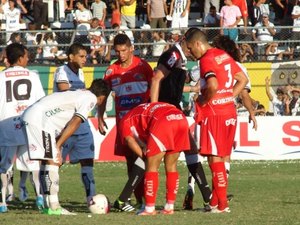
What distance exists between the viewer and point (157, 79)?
14.1 m

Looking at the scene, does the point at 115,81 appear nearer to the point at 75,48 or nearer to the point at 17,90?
the point at 75,48

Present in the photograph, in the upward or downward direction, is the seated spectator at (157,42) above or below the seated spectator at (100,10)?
below

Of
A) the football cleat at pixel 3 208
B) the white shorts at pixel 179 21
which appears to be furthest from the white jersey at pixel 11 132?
the white shorts at pixel 179 21

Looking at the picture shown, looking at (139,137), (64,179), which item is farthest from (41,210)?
(64,179)

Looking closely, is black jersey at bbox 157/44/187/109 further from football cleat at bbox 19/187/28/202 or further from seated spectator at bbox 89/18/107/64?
seated spectator at bbox 89/18/107/64

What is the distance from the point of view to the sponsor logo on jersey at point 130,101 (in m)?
14.9

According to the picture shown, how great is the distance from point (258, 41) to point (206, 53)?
46.3 ft

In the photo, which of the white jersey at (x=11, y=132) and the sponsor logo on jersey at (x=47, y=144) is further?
the white jersey at (x=11, y=132)

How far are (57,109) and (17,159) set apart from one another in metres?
2.53

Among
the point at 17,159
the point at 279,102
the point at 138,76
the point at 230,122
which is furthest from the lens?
the point at 279,102

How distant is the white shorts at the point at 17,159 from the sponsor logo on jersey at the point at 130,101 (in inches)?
59.7

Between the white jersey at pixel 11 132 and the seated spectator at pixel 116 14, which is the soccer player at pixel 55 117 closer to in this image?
the white jersey at pixel 11 132

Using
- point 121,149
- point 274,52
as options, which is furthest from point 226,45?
point 274,52

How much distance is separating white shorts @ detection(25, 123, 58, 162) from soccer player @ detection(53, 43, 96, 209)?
134cm
